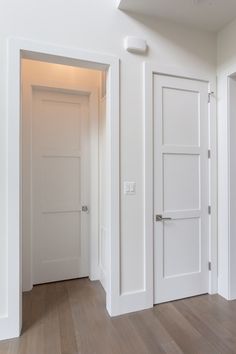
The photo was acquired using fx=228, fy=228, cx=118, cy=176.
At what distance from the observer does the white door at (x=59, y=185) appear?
2.81 metres


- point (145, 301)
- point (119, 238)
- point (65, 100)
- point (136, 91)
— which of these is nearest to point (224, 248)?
point (145, 301)

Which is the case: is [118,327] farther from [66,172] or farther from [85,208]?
[66,172]

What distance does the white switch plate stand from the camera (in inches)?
87.4

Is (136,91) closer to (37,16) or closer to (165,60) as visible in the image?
(165,60)

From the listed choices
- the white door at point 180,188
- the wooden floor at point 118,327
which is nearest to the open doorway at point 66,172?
the wooden floor at point 118,327

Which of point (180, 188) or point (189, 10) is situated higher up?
point (189, 10)

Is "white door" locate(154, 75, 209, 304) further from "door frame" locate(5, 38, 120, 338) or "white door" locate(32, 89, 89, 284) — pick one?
"white door" locate(32, 89, 89, 284)

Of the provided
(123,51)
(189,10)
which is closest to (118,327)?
(123,51)

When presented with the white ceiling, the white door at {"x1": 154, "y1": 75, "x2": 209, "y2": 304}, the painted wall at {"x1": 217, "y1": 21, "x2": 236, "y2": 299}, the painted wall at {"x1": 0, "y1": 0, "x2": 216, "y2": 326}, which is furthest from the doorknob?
the white ceiling

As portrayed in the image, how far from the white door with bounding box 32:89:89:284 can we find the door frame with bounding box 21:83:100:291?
10 centimetres

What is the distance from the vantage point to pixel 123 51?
2.21 meters

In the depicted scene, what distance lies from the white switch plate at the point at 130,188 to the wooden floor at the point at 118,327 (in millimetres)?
1160

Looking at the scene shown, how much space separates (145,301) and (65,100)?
8.15 ft

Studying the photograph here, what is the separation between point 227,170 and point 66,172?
1.90 metres
